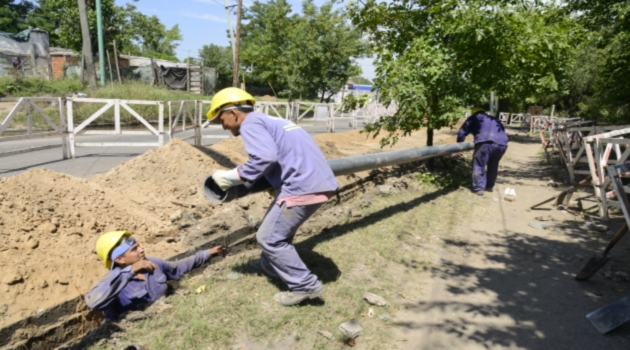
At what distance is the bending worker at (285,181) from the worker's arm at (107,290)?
114cm

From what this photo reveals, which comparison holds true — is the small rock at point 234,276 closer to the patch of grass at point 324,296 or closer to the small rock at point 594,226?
the patch of grass at point 324,296

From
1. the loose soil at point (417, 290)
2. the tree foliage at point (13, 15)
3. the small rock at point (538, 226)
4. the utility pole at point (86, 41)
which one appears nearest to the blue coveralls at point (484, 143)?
the loose soil at point (417, 290)

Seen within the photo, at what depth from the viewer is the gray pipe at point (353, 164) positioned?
342 cm

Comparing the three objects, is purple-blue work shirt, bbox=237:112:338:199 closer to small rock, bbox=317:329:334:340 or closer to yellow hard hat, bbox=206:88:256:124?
yellow hard hat, bbox=206:88:256:124

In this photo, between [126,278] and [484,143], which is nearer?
[126,278]

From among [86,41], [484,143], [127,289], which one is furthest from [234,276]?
[86,41]

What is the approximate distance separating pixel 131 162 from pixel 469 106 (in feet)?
20.8

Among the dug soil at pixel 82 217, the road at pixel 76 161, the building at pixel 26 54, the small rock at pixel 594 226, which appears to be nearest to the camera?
the dug soil at pixel 82 217

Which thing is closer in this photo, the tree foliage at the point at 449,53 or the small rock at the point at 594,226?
the small rock at the point at 594,226

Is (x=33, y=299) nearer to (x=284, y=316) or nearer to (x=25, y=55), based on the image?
(x=284, y=316)

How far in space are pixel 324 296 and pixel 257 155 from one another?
1394mm

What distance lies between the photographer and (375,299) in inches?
142

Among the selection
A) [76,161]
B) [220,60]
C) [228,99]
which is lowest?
[76,161]

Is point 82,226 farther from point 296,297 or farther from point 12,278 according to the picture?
point 296,297
